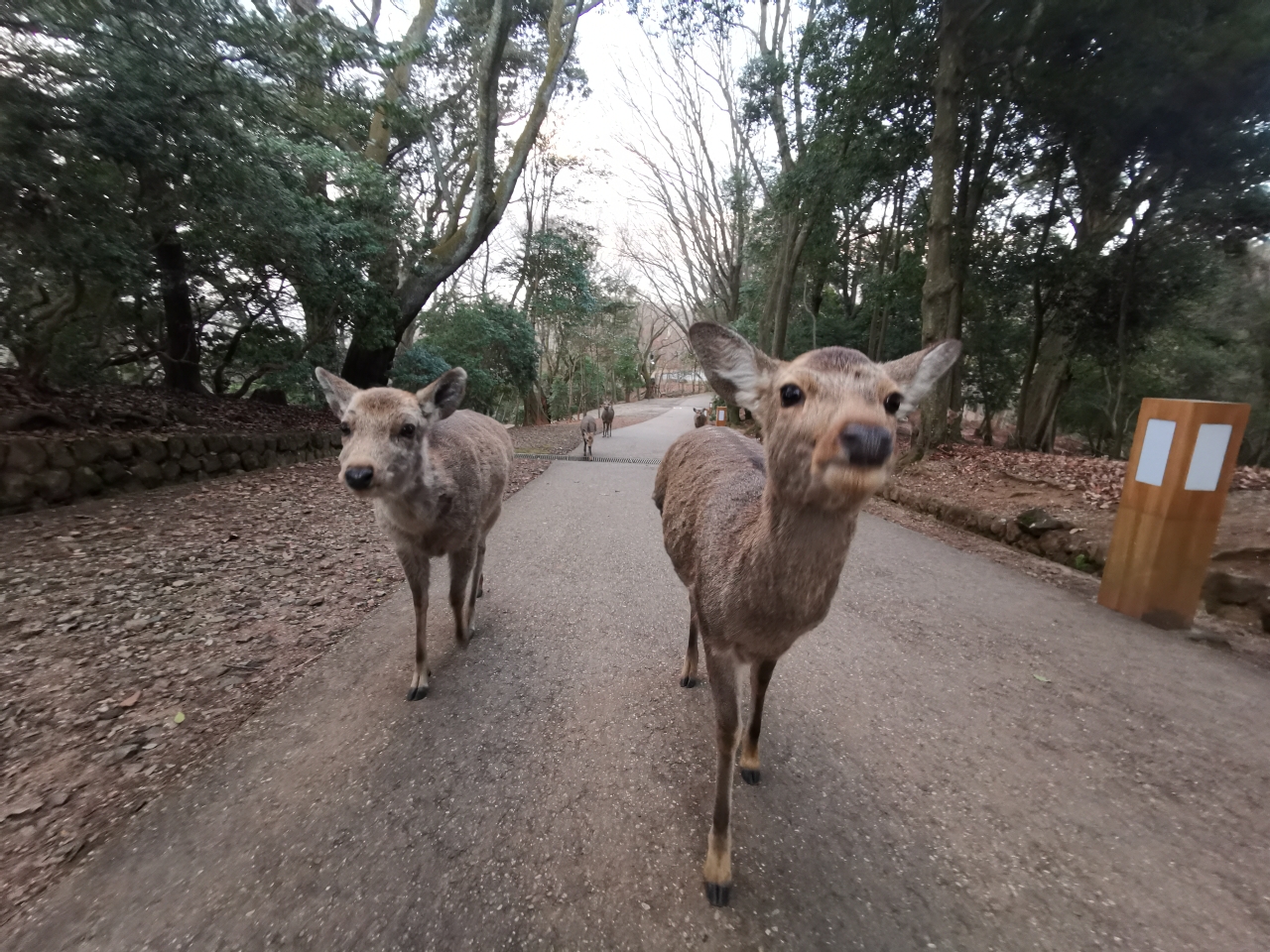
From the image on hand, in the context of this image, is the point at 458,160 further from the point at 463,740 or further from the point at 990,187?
the point at 463,740

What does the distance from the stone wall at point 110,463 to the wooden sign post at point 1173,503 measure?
975cm

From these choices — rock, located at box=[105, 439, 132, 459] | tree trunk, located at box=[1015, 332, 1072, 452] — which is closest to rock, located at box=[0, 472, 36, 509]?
rock, located at box=[105, 439, 132, 459]

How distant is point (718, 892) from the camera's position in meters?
1.81

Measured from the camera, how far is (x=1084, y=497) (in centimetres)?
623

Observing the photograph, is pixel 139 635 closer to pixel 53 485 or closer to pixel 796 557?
pixel 53 485

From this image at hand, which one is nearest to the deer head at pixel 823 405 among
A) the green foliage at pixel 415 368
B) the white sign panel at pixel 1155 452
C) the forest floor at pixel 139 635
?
the forest floor at pixel 139 635

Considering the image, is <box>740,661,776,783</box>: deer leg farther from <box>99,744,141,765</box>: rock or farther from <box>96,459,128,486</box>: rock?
<box>96,459,128,486</box>: rock

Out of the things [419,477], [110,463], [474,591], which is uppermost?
[419,477]

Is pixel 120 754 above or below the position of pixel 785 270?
below

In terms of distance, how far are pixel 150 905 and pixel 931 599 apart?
512 cm

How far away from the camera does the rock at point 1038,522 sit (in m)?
5.50

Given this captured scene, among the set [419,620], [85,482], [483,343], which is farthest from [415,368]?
[419,620]

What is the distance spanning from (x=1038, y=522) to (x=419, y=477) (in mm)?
6525

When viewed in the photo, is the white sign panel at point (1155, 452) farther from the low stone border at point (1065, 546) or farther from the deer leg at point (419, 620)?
the deer leg at point (419, 620)
